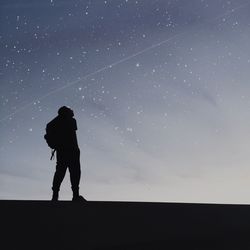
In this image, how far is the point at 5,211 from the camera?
5719 millimetres

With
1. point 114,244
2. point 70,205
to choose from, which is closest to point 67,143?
point 70,205

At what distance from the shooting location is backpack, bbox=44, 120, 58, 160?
8102mm

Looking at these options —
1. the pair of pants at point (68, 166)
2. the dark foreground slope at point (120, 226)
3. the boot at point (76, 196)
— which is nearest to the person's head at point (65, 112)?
the pair of pants at point (68, 166)

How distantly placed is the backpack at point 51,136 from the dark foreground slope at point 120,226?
1.84m

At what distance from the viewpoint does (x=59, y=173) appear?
8.12 metres

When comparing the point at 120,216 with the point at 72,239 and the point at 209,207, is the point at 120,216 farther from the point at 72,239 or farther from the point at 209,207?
the point at 209,207

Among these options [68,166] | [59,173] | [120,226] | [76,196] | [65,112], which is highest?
[65,112]

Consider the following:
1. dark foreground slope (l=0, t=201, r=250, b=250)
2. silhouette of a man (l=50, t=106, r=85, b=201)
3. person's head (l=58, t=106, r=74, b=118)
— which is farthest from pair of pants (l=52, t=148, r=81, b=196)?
dark foreground slope (l=0, t=201, r=250, b=250)

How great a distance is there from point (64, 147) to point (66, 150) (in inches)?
2.1

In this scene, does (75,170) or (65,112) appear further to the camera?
(75,170)

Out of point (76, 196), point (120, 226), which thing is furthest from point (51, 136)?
point (120, 226)

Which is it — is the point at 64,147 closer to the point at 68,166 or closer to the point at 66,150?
the point at 66,150

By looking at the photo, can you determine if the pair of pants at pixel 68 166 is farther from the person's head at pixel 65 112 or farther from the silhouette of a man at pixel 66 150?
the person's head at pixel 65 112

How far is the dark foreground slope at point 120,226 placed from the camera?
5.31 meters
